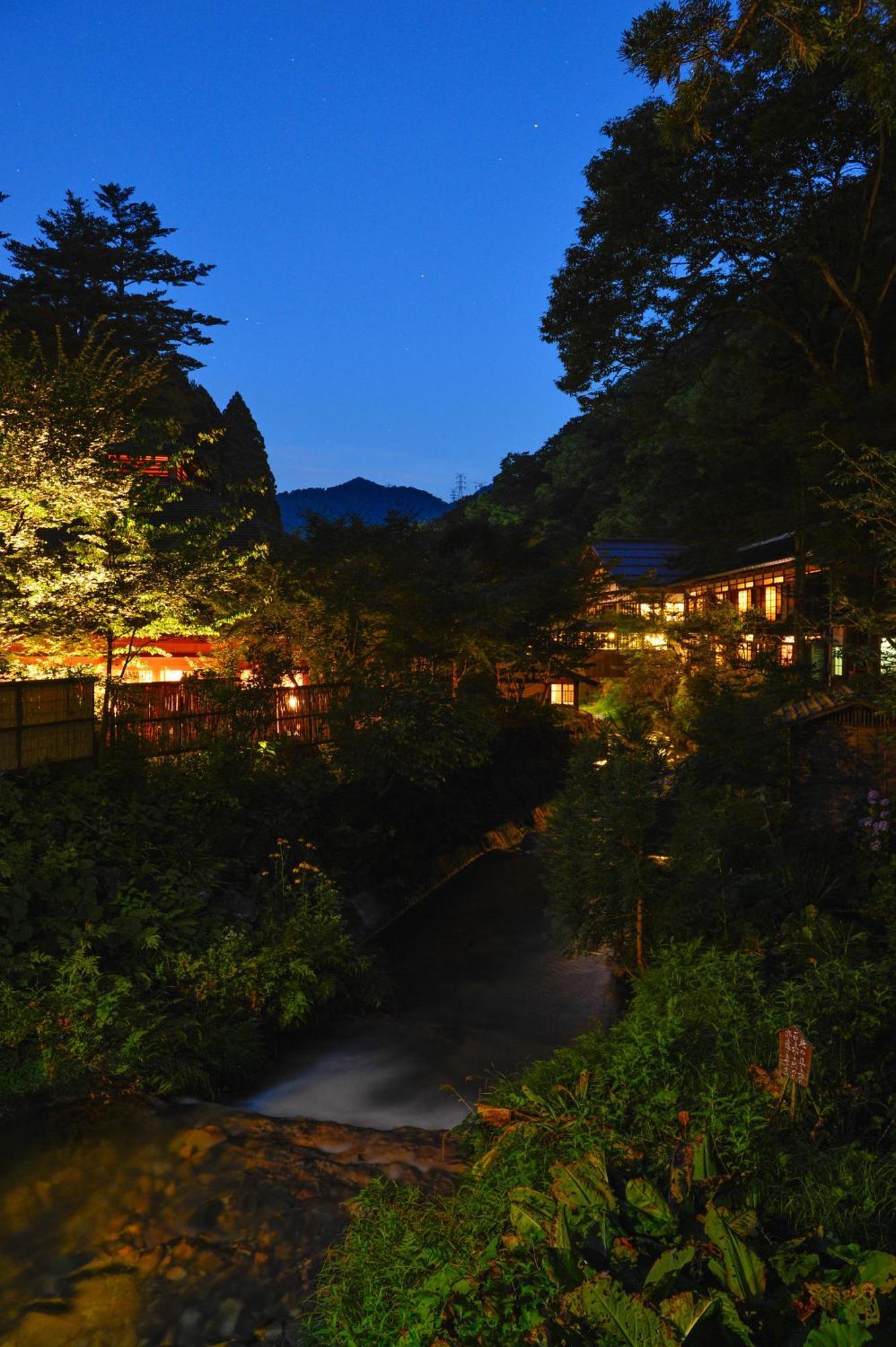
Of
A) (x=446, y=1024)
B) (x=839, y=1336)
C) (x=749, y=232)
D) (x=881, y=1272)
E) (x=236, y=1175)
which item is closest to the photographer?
(x=839, y=1336)

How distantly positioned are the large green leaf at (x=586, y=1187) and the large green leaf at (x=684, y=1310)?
79 centimetres

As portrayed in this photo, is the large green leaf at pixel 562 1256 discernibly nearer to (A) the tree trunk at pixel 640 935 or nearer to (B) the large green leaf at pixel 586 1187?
(B) the large green leaf at pixel 586 1187

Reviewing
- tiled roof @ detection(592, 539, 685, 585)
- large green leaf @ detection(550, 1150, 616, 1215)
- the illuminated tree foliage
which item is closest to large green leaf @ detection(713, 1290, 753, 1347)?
large green leaf @ detection(550, 1150, 616, 1215)

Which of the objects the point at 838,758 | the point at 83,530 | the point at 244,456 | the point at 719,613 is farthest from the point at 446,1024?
the point at 244,456

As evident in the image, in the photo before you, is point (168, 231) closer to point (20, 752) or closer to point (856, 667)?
point (20, 752)

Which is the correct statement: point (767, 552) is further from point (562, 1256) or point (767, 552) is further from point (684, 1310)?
point (684, 1310)

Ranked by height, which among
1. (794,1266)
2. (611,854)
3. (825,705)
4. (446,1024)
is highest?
(825,705)

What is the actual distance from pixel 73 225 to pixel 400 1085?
115ft

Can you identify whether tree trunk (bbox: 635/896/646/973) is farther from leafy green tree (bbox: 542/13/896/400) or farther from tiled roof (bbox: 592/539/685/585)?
tiled roof (bbox: 592/539/685/585)

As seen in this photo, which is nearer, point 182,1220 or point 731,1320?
point 731,1320

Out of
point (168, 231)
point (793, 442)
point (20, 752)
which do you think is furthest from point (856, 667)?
point (168, 231)

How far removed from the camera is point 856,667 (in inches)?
453

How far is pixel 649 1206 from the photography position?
375cm

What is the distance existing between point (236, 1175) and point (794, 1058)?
401 cm
